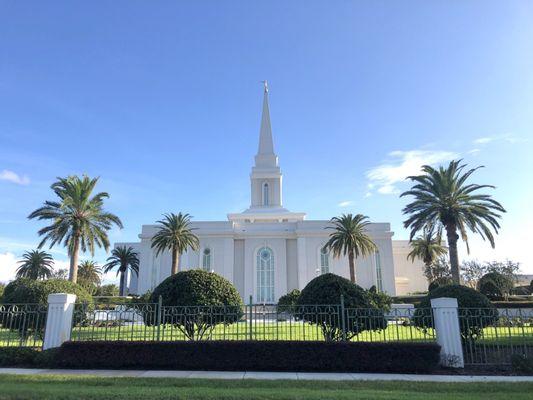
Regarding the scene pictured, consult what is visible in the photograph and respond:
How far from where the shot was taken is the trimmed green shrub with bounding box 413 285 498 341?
12375 mm

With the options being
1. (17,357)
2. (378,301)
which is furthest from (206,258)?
(17,357)

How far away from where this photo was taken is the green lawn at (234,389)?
24.4 ft

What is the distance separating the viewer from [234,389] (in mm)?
8320

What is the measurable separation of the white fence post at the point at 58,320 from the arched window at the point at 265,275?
35576 millimetres

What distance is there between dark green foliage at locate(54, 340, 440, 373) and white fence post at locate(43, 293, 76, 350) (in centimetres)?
67

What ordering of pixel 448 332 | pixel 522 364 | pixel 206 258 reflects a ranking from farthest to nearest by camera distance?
pixel 206 258 < pixel 448 332 < pixel 522 364

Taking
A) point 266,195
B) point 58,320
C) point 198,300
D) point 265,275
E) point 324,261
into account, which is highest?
point 266,195

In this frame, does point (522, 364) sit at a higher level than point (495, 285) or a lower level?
lower

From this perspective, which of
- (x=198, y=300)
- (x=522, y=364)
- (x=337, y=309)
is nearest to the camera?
(x=522, y=364)

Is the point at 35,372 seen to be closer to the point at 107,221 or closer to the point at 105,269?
the point at 107,221

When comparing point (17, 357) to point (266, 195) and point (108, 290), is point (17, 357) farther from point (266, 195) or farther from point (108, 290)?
point (108, 290)

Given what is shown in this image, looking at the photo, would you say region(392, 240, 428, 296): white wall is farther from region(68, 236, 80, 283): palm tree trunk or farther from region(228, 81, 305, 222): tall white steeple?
region(68, 236, 80, 283): palm tree trunk

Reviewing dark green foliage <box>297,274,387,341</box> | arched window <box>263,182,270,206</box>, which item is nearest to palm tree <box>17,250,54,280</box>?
arched window <box>263,182,270,206</box>

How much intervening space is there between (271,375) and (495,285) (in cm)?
3747
